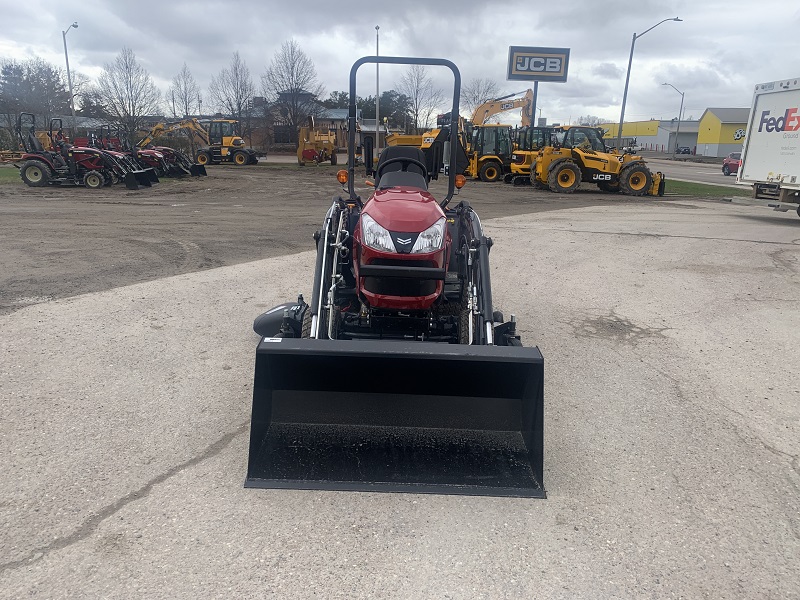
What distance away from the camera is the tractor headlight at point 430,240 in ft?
12.4

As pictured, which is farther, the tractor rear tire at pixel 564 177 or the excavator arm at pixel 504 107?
the excavator arm at pixel 504 107

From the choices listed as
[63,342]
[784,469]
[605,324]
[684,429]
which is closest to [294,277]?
[63,342]

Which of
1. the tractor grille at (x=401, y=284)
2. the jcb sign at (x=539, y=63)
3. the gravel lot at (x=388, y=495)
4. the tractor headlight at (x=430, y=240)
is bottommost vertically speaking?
the gravel lot at (x=388, y=495)

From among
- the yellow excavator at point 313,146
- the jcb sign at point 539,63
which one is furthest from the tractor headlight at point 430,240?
the yellow excavator at point 313,146

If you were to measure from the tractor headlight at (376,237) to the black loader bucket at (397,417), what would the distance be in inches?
35.7

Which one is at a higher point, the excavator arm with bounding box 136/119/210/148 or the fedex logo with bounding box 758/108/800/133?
the fedex logo with bounding box 758/108/800/133

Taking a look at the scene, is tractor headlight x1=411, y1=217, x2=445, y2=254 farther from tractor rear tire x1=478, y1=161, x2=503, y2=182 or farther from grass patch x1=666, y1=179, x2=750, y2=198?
tractor rear tire x1=478, y1=161, x2=503, y2=182

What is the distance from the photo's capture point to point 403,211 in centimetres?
392

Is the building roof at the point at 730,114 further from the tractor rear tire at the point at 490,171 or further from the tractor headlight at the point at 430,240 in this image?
the tractor headlight at the point at 430,240

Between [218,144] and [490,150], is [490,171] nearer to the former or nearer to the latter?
[490,150]

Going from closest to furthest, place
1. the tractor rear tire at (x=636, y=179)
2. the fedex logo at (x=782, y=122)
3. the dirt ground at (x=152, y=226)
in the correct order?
the dirt ground at (x=152, y=226) → the fedex logo at (x=782, y=122) → the tractor rear tire at (x=636, y=179)

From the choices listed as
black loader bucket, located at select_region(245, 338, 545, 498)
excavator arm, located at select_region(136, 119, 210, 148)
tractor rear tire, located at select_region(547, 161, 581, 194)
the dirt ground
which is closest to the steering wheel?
black loader bucket, located at select_region(245, 338, 545, 498)

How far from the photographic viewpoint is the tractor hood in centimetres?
381

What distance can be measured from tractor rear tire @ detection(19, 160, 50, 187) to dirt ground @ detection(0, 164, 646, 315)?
363 mm
